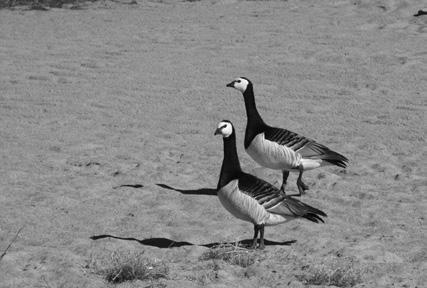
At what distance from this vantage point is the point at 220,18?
21984 millimetres

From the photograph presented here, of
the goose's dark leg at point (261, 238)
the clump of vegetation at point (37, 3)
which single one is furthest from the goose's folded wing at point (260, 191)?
the clump of vegetation at point (37, 3)

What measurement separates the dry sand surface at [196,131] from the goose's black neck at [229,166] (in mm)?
710

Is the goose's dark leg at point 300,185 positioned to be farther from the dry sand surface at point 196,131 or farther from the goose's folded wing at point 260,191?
the goose's folded wing at point 260,191

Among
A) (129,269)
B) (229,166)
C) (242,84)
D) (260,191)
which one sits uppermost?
(242,84)

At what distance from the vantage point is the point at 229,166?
9.13m

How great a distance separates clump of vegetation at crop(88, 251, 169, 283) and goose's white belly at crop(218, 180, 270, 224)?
1048 millimetres

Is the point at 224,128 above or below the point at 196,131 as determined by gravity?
above

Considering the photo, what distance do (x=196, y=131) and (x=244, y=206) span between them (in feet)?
16.7

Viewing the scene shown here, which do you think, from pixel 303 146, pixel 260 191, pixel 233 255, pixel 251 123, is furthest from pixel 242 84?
pixel 233 255

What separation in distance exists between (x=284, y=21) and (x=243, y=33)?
1.67m

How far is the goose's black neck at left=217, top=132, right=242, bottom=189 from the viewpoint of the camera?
9008mm

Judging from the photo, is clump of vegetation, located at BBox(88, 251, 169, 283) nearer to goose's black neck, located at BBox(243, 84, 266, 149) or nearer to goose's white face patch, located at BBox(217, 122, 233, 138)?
goose's white face patch, located at BBox(217, 122, 233, 138)

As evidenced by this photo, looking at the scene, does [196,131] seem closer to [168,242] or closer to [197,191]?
[197,191]

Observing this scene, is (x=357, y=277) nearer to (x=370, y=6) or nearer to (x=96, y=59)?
(x=96, y=59)
